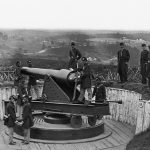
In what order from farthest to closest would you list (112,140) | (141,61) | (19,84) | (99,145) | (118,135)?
(141,61) → (19,84) → (118,135) → (112,140) → (99,145)

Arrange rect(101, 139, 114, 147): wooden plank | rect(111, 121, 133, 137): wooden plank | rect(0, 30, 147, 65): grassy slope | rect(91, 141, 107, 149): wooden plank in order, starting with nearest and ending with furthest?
rect(91, 141, 107, 149): wooden plank
rect(101, 139, 114, 147): wooden plank
rect(111, 121, 133, 137): wooden plank
rect(0, 30, 147, 65): grassy slope

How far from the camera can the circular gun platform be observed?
11383 mm

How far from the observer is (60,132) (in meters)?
11.4

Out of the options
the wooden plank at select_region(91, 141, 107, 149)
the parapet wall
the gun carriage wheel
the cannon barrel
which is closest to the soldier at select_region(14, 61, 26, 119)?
the cannon barrel

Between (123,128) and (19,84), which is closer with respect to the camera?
(19,84)

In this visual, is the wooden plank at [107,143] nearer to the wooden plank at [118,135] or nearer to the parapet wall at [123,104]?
the wooden plank at [118,135]

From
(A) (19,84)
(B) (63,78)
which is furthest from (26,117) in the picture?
(A) (19,84)

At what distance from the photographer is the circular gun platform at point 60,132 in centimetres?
1138

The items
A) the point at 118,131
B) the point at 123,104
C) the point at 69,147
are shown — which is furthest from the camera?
the point at 123,104

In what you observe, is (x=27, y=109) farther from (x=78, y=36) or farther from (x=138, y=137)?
(x=78, y=36)

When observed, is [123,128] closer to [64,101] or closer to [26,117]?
[64,101]

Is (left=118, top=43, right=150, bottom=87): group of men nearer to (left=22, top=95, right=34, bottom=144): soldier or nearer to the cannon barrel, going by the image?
the cannon barrel

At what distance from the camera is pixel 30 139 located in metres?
11.5

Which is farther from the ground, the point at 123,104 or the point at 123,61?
the point at 123,61
